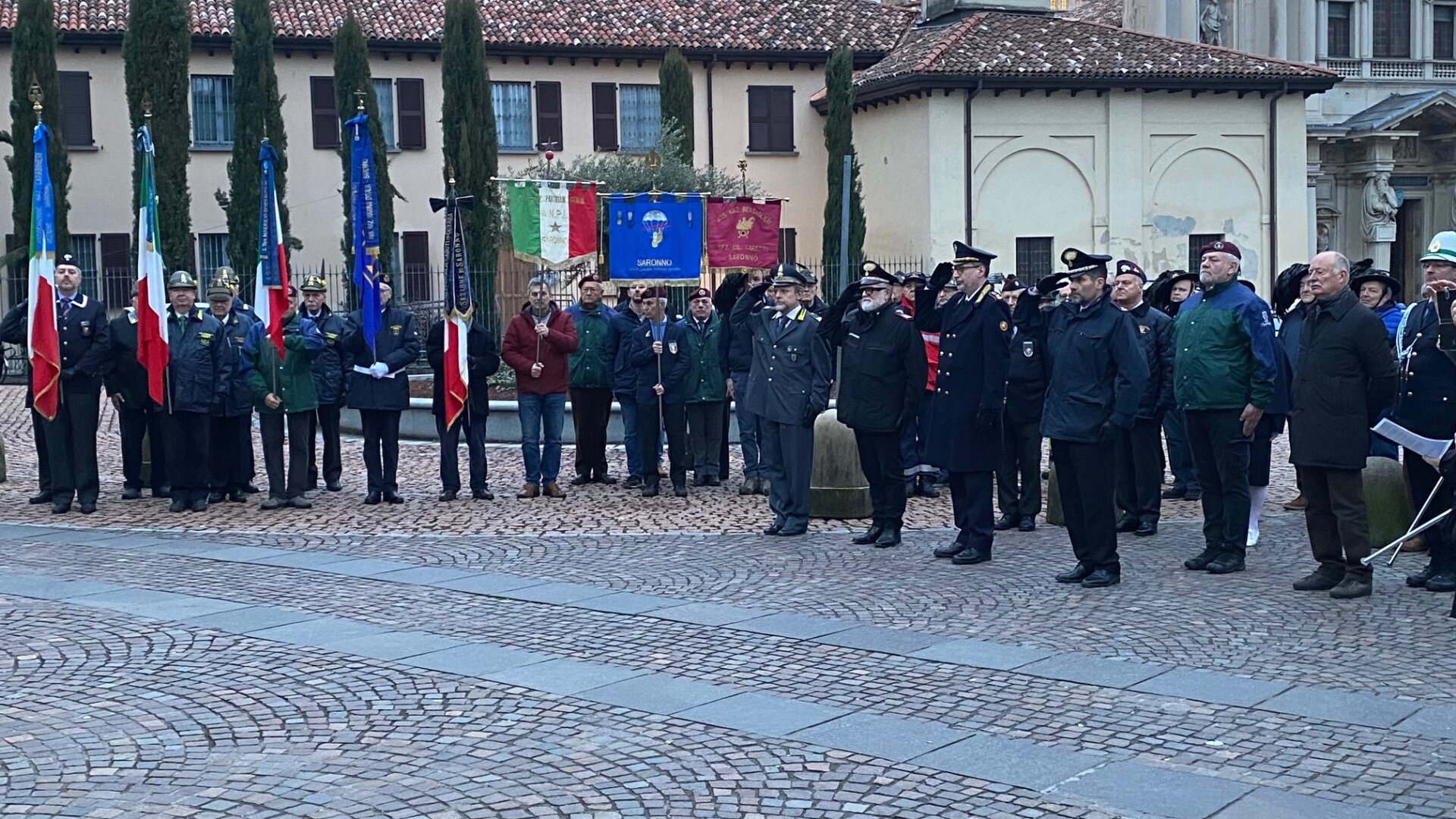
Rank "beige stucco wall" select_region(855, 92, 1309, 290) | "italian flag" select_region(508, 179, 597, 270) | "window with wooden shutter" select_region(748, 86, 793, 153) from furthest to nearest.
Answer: "window with wooden shutter" select_region(748, 86, 793, 153), "beige stucco wall" select_region(855, 92, 1309, 290), "italian flag" select_region(508, 179, 597, 270)

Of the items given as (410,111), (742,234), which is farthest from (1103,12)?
(742,234)

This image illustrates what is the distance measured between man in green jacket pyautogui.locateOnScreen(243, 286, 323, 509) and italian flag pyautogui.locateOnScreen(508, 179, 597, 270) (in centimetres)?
530

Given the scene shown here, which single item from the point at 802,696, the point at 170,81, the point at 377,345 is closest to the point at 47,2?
the point at 170,81

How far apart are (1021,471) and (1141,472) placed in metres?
0.88

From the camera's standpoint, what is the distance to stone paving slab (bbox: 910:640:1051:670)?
7.68 meters

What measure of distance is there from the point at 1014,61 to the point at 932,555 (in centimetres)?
2609

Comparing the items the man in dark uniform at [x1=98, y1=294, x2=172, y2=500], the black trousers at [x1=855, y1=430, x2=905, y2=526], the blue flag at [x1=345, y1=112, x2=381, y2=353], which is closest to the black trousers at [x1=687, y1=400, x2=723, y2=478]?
the blue flag at [x1=345, y1=112, x2=381, y2=353]

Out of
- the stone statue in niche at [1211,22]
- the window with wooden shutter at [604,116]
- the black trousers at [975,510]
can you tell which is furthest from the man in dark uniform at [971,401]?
the stone statue in niche at [1211,22]

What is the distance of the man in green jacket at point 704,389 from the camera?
1473cm

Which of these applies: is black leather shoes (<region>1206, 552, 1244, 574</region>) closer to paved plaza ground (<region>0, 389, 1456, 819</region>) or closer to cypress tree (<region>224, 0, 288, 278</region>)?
paved plaza ground (<region>0, 389, 1456, 819</region>)

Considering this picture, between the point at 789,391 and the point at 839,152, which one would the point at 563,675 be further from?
the point at 839,152

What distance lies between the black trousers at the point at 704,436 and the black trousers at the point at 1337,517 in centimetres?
642

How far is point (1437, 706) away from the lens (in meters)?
6.77

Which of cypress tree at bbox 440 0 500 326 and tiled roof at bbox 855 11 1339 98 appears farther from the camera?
tiled roof at bbox 855 11 1339 98
